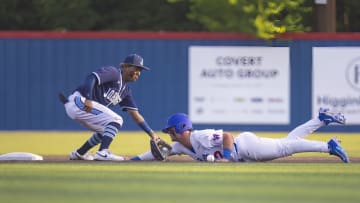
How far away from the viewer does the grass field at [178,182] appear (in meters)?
9.05

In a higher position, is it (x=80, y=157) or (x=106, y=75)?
(x=106, y=75)

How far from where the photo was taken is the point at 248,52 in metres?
21.2

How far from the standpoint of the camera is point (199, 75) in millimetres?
21062

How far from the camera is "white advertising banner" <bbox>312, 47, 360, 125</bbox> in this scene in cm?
2088

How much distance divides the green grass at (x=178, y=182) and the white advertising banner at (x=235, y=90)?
7.93 m

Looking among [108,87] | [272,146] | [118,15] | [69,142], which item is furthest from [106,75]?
[118,15]

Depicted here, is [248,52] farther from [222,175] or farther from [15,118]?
[222,175]

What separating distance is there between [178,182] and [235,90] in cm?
1051

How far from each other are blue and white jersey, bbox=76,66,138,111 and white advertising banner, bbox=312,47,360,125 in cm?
765

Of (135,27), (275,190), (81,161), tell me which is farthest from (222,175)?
(135,27)

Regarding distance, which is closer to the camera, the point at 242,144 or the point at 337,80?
the point at 242,144

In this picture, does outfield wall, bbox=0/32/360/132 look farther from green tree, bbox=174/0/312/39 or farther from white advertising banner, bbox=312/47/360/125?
green tree, bbox=174/0/312/39

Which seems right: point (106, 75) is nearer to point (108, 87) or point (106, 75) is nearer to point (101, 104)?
point (108, 87)

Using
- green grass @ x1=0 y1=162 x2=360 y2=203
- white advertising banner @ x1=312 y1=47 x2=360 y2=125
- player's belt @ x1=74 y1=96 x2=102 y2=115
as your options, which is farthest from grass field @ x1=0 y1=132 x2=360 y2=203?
white advertising banner @ x1=312 y1=47 x2=360 y2=125
